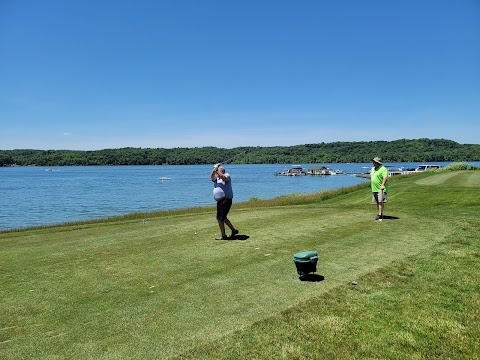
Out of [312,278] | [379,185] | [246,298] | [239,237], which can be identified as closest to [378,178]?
[379,185]

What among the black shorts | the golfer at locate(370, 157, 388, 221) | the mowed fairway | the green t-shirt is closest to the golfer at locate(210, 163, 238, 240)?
the black shorts

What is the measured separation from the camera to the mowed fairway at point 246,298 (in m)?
5.86

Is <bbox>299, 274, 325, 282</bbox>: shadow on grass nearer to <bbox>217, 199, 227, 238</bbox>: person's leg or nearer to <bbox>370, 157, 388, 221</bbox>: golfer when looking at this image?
<bbox>217, 199, 227, 238</bbox>: person's leg

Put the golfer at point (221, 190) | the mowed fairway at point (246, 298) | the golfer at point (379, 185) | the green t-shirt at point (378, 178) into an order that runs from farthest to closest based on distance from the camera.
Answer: the green t-shirt at point (378, 178) → the golfer at point (379, 185) → the golfer at point (221, 190) → the mowed fairway at point (246, 298)

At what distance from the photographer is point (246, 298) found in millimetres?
7602

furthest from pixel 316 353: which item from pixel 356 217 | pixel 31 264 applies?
pixel 356 217

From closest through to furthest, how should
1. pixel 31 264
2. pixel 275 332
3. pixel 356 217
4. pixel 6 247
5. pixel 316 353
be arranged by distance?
pixel 316 353 < pixel 275 332 < pixel 31 264 < pixel 6 247 < pixel 356 217

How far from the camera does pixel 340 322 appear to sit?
652cm

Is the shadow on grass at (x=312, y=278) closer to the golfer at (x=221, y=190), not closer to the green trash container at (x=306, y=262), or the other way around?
the green trash container at (x=306, y=262)

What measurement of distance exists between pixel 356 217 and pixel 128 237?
949 centimetres

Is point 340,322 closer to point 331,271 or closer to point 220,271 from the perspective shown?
point 331,271

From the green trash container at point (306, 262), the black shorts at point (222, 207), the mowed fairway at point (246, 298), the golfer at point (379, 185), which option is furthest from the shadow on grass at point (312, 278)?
the golfer at point (379, 185)

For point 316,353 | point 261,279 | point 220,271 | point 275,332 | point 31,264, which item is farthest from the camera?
point 31,264

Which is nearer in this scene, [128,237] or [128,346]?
[128,346]
